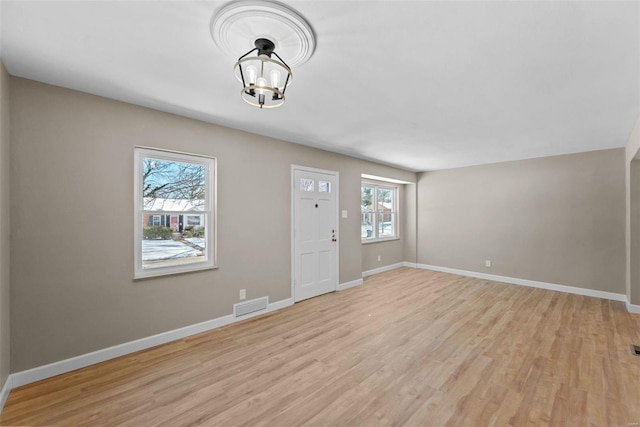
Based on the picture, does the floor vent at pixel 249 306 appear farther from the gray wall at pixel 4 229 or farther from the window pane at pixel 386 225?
the window pane at pixel 386 225

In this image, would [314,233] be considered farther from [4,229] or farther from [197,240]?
[4,229]

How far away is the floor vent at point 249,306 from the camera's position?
138 inches

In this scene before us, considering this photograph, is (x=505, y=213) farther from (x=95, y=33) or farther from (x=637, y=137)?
(x=95, y=33)

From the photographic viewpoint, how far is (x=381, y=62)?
1.99m

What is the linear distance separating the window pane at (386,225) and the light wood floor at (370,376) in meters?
3.10

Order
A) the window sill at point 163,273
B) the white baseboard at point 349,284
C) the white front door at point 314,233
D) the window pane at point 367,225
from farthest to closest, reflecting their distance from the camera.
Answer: the window pane at point 367,225 → the white baseboard at point 349,284 → the white front door at point 314,233 → the window sill at point 163,273

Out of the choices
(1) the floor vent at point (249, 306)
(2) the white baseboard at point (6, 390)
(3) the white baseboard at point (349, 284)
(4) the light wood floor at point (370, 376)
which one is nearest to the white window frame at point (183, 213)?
(1) the floor vent at point (249, 306)

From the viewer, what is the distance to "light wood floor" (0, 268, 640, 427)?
189cm

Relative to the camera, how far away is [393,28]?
5.30 ft

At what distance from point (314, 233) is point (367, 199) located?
7.76 feet

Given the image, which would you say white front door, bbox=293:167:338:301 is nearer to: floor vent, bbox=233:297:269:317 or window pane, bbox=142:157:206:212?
floor vent, bbox=233:297:269:317

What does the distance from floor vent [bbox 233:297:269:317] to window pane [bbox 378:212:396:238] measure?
3.73m

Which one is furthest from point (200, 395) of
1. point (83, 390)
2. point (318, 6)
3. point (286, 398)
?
point (318, 6)

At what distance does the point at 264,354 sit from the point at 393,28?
9.80 ft
